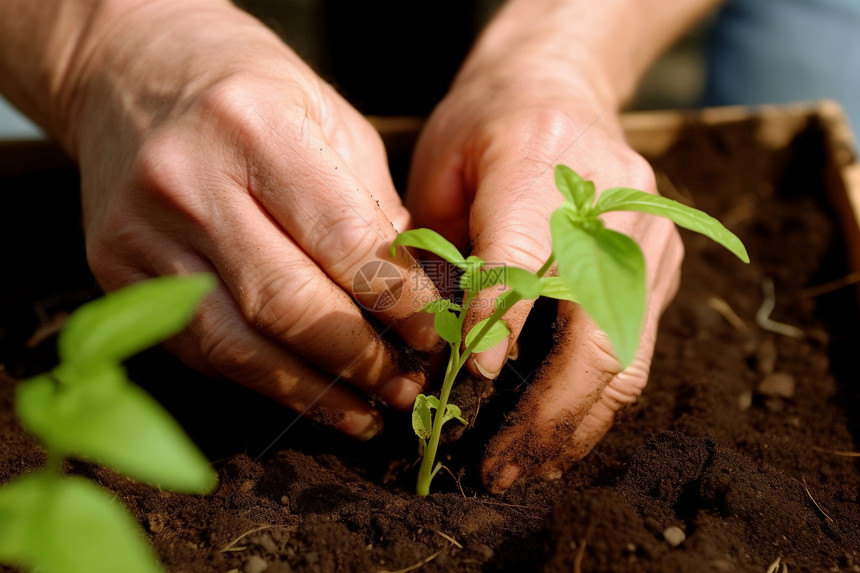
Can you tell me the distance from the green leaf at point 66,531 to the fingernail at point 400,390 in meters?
0.66

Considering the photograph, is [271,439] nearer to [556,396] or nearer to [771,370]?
[556,396]

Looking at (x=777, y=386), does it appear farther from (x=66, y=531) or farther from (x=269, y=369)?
(x=66, y=531)

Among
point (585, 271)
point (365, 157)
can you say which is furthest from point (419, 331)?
point (585, 271)

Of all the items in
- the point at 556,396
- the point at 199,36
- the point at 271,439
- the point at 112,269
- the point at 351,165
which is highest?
the point at 199,36

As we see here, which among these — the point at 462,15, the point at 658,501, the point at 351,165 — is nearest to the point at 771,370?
the point at 658,501

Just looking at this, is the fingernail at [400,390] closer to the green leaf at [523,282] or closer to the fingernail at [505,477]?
the fingernail at [505,477]

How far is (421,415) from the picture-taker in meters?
1.11

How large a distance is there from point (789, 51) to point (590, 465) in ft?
6.62

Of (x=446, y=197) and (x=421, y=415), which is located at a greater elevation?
(x=446, y=197)

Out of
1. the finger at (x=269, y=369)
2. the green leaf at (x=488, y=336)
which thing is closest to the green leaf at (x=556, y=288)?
the green leaf at (x=488, y=336)

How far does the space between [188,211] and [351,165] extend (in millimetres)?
316

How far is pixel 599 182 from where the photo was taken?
1.30 m

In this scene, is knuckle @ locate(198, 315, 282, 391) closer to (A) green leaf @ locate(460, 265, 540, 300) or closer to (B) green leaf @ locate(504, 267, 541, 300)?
(A) green leaf @ locate(460, 265, 540, 300)

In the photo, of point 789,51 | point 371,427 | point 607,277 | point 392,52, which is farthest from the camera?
point 392,52
